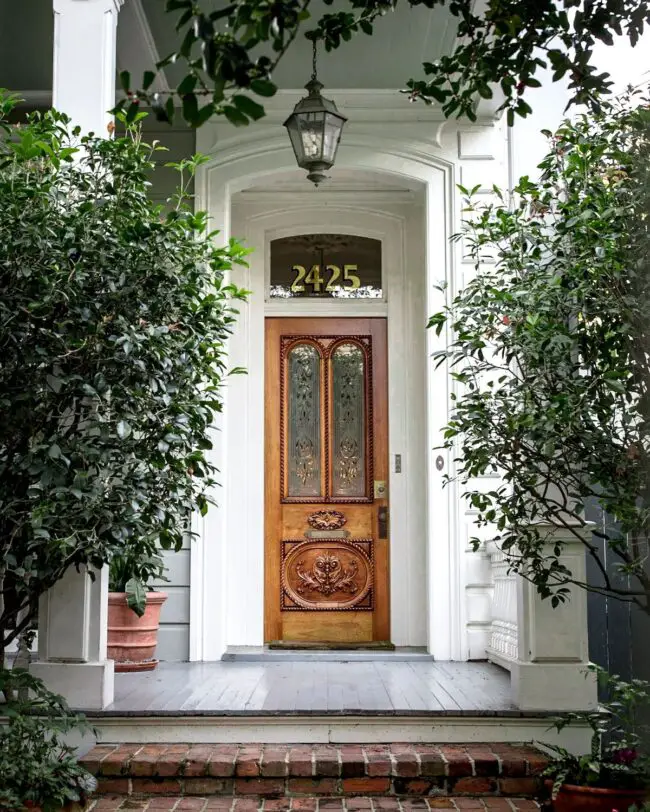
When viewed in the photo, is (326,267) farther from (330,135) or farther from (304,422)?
(330,135)

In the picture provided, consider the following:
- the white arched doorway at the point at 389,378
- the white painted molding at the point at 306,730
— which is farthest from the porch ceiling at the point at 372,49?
the white painted molding at the point at 306,730

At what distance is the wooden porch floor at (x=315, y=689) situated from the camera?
4.05m

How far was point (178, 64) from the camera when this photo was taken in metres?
5.80

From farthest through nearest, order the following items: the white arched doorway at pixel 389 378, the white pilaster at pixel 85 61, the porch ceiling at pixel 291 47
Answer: the white arched doorway at pixel 389 378 < the porch ceiling at pixel 291 47 < the white pilaster at pixel 85 61

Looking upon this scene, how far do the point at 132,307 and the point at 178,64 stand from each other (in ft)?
8.84

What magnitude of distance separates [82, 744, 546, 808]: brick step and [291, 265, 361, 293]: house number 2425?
3534 millimetres

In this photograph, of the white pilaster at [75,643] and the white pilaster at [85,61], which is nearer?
the white pilaster at [75,643]

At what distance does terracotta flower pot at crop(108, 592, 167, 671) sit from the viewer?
5.17m

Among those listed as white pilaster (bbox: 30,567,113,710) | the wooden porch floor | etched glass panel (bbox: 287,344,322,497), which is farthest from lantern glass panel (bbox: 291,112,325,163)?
the wooden porch floor

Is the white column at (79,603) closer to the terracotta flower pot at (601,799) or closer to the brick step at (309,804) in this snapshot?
the brick step at (309,804)

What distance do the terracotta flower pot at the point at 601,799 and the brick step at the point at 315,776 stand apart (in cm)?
42

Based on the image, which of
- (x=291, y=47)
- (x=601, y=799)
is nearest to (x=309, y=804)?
(x=601, y=799)

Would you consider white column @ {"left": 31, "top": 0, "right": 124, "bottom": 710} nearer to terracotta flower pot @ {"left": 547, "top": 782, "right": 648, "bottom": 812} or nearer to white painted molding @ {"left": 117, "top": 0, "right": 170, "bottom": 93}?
white painted molding @ {"left": 117, "top": 0, "right": 170, "bottom": 93}

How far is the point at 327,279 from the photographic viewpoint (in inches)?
258
